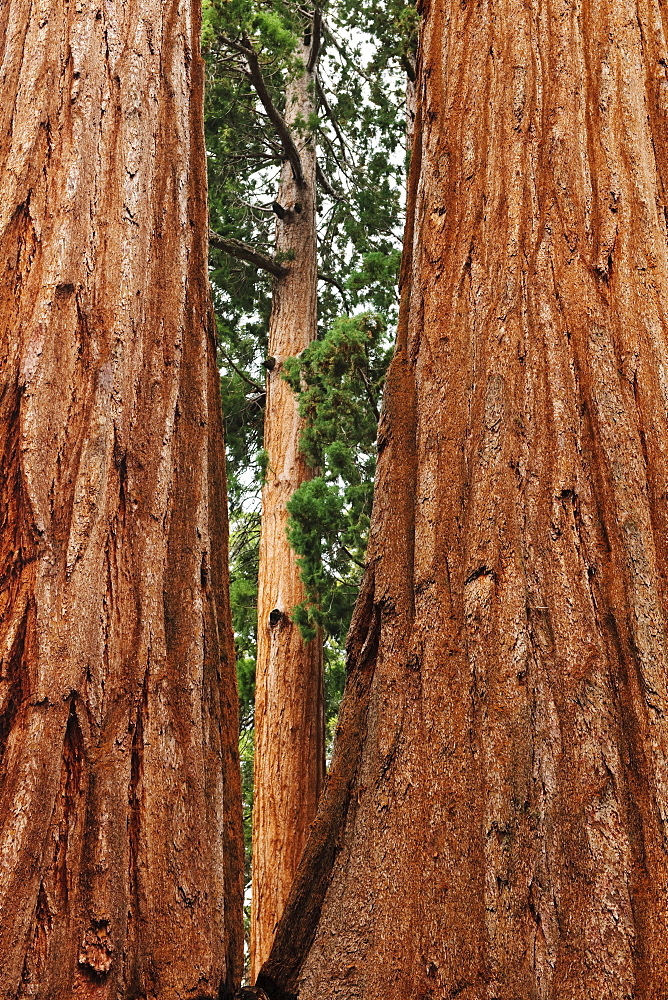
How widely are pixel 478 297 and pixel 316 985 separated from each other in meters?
1.81

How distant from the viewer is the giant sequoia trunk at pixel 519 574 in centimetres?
195

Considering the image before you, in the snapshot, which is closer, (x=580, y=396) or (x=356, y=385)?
(x=580, y=396)

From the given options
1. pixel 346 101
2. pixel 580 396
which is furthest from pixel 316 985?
pixel 346 101

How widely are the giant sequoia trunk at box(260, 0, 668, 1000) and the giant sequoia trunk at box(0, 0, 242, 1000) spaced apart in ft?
1.27

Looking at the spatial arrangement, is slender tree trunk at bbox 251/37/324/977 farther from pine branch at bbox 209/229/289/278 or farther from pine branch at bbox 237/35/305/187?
pine branch at bbox 237/35/305/187

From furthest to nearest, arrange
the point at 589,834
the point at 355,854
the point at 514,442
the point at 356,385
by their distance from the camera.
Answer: the point at 356,385 → the point at 514,442 → the point at 355,854 → the point at 589,834

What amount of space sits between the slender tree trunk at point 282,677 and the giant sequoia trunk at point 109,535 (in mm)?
4969

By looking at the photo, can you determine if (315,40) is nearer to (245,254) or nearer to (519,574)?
(245,254)

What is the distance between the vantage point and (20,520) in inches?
89.2

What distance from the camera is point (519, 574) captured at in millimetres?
2268

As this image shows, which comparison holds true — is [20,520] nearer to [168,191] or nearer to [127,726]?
[127,726]

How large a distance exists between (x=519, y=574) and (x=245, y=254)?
354 inches

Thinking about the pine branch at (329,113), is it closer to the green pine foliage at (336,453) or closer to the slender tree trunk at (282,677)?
the slender tree trunk at (282,677)

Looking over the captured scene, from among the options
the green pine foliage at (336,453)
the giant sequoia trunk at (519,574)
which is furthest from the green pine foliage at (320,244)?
the giant sequoia trunk at (519,574)
